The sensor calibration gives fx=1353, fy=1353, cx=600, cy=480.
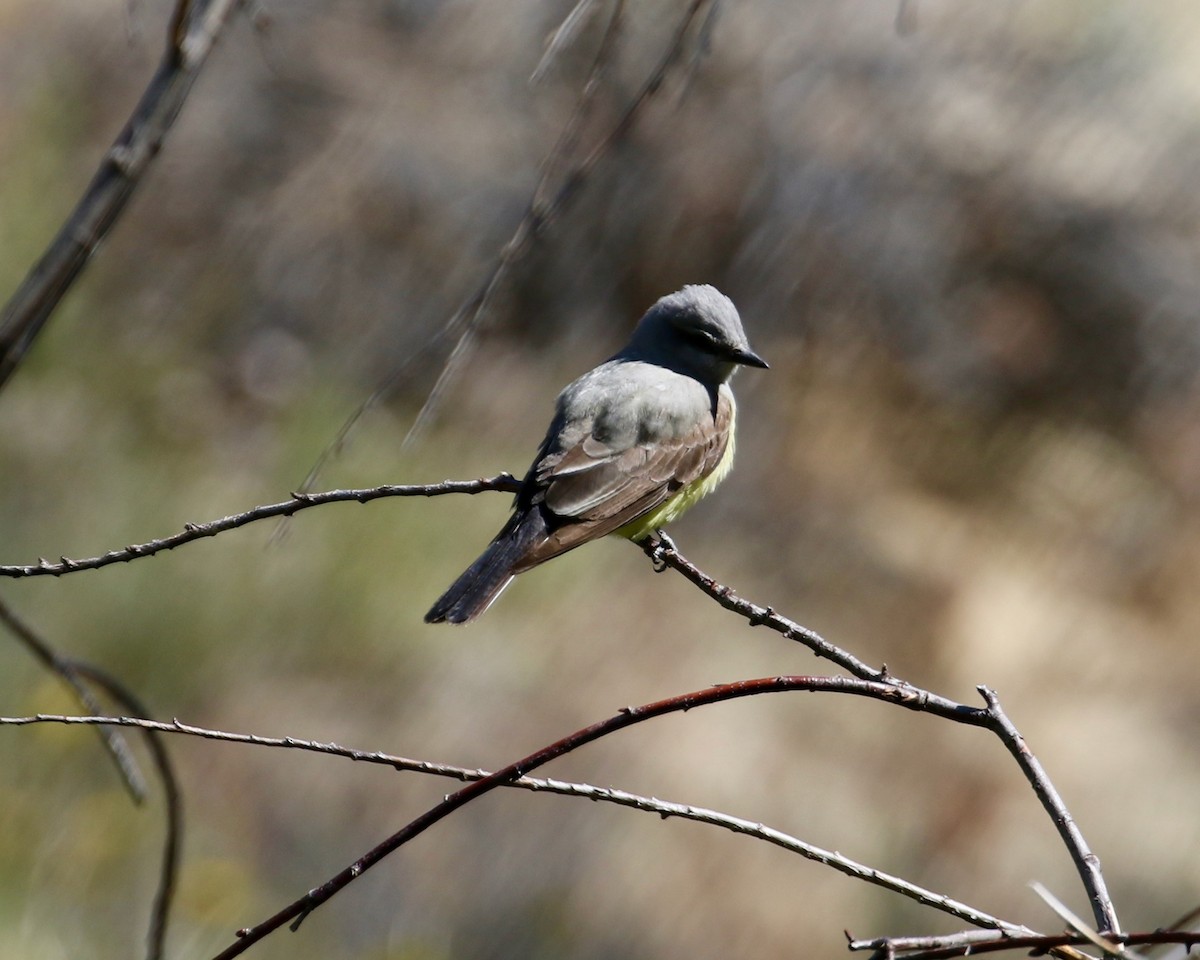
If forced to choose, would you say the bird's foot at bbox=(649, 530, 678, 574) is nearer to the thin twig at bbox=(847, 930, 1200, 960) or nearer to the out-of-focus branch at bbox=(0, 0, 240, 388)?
the out-of-focus branch at bbox=(0, 0, 240, 388)

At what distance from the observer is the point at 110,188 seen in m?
2.08

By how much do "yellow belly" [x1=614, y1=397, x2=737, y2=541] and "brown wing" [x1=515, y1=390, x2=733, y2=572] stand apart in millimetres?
41

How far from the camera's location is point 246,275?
7.93 meters

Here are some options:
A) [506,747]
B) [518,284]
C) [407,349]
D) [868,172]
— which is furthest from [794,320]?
[506,747]

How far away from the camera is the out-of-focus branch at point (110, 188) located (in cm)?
202

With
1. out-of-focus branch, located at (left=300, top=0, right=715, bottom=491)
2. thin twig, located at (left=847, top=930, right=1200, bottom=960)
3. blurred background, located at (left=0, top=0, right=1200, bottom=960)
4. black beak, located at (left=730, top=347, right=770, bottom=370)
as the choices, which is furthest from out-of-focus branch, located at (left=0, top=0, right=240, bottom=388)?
blurred background, located at (left=0, top=0, right=1200, bottom=960)

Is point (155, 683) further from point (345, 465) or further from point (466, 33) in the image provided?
point (466, 33)

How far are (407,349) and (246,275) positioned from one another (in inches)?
46.7

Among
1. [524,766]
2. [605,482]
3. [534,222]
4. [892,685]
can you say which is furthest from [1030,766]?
[605,482]

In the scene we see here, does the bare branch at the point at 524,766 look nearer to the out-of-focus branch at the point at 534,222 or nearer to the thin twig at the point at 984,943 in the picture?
the thin twig at the point at 984,943

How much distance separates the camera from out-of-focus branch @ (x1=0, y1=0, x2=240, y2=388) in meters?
2.02

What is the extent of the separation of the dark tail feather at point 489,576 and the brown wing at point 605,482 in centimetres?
3

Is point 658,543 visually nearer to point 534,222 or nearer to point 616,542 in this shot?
point 534,222

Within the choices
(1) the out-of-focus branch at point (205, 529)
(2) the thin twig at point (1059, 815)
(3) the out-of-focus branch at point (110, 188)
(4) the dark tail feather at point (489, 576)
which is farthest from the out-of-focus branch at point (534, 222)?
(4) the dark tail feather at point (489, 576)
